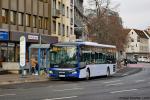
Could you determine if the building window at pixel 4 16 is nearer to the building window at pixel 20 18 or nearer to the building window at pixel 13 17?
the building window at pixel 13 17

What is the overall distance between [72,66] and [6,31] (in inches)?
627

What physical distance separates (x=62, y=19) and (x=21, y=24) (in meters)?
17.2

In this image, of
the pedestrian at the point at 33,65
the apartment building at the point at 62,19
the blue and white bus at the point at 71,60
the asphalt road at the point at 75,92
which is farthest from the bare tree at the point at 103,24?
the asphalt road at the point at 75,92

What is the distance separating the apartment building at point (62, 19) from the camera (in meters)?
66.4

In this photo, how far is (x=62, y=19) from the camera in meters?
71.9

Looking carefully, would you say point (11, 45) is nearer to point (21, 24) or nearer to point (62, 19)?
point (21, 24)

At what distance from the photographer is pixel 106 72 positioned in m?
43.8

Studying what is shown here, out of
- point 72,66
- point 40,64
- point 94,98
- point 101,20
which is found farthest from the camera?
point 101,20

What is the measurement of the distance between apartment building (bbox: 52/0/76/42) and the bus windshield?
2502 cm

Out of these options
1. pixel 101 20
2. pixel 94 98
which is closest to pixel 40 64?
pixel 94 98

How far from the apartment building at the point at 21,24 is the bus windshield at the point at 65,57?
9945mm

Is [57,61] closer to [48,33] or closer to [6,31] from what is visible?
[6,31]

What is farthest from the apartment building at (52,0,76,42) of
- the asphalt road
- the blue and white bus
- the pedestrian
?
the asphalt road

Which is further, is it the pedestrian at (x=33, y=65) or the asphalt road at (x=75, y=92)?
the pedestrian at (x=33, y=65)
